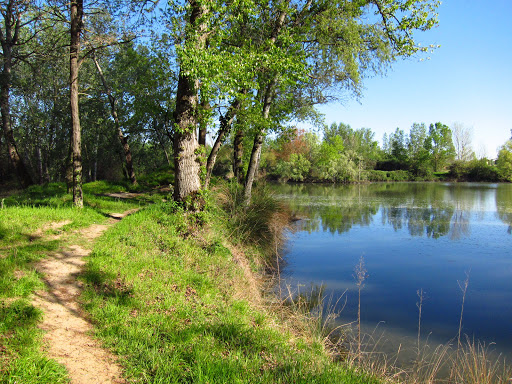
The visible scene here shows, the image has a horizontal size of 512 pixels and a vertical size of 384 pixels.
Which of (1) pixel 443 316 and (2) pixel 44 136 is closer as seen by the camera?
(1) pixel 443 316

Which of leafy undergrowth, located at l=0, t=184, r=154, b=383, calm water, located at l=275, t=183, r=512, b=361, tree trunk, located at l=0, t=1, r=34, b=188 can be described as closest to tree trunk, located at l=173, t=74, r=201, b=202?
leafy undergrowth, located at l=0, t=184, r=154, b=383

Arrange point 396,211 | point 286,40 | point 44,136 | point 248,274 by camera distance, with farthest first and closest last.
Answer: point 44,136, point 396,211, point 286,40, point 248,274

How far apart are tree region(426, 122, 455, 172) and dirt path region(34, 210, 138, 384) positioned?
77.3m

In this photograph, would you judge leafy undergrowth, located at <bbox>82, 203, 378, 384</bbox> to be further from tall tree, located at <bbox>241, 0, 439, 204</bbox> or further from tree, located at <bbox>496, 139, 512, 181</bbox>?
tree, located at <bbox>496, 139, 512, 181</bbox>

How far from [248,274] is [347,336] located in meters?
2.44

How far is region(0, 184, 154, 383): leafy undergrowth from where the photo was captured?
317 cm

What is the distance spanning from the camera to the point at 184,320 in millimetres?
4609

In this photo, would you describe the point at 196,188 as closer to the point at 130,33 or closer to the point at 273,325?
the point at 273,325

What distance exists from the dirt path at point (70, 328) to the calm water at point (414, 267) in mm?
4622

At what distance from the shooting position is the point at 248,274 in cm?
773

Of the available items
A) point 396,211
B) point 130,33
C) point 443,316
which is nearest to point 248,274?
point 443,316

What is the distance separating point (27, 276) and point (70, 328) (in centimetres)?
137

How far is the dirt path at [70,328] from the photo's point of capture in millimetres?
3397

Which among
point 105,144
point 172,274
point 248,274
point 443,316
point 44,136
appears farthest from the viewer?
point 105,144
